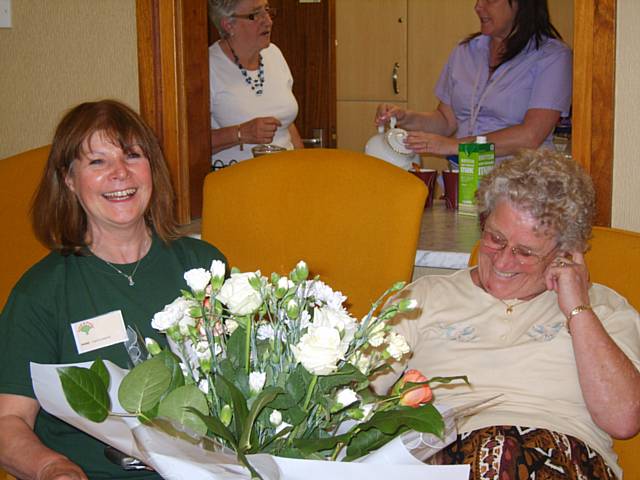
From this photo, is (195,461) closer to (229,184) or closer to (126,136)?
(126,136)

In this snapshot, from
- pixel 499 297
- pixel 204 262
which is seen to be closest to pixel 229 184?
pixel 204 262

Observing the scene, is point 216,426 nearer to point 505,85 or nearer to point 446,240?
point 446,240

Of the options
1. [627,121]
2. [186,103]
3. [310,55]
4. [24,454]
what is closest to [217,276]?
[24,454]

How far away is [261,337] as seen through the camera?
43.0 inches

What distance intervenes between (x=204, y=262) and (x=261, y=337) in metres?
0.81

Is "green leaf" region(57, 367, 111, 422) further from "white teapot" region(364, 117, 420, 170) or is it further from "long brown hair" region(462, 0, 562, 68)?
"long brown hair" region(462, 0, 562, 68)

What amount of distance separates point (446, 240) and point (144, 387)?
1498 millimetres

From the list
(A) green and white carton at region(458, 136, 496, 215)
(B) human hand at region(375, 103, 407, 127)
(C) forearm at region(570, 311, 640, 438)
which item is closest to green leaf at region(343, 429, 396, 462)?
(C) forearm at region(570, 311, 640, 438)

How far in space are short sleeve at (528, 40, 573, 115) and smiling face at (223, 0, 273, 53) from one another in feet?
3.45

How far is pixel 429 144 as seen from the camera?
2.81m

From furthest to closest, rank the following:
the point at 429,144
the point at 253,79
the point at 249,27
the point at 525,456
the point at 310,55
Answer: the point at 310,55, the point at 253,79, the point at 249,27, the point at 429,144, the point at 525,456

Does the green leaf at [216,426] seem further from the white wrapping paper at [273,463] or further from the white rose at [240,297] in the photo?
the white rose at [240,297]

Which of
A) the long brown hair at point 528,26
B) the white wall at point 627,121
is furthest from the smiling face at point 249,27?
the white wall at point 627,121

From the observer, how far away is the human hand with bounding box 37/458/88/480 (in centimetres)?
120
